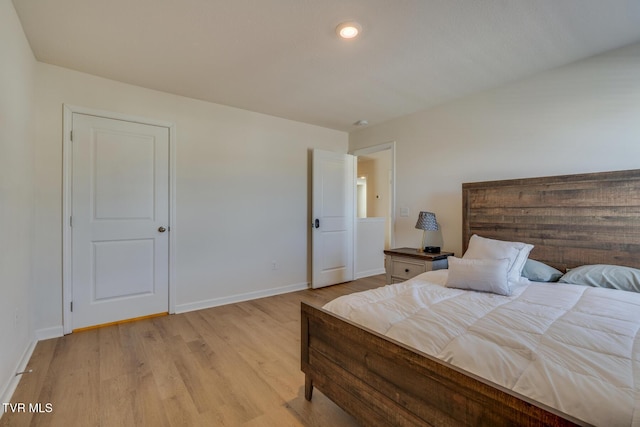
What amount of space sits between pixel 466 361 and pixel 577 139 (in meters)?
2.46

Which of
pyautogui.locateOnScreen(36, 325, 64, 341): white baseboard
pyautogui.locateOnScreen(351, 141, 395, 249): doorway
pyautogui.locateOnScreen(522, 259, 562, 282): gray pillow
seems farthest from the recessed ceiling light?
pyautogui.locateOnScreen(351, 141, 395, 249): doorway

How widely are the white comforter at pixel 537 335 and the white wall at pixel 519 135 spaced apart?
4.06 ft

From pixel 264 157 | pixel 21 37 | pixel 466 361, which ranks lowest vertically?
pixel 466 361

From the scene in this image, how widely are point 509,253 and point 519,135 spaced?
4.34 feet

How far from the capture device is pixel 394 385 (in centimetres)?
123

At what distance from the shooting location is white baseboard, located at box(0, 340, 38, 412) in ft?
5.69

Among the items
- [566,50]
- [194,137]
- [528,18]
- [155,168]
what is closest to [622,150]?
[566,50]

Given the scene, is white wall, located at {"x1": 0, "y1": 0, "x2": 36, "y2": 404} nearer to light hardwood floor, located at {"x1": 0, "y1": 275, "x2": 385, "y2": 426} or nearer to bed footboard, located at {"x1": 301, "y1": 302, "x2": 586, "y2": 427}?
light hardwood floor, located at {"x1": 0, "y1": 275, "x2": 385, "y2": 426}

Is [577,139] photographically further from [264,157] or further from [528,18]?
[264,157]

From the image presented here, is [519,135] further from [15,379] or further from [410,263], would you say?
[15,379]

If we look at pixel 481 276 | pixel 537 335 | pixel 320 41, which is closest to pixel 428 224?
pixel 481 276

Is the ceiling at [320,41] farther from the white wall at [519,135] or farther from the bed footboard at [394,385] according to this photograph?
the bed footboard at [394,385]

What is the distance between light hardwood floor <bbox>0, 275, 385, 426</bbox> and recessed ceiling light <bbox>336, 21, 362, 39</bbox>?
2446 mm

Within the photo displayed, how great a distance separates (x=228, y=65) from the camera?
2.57 metres
